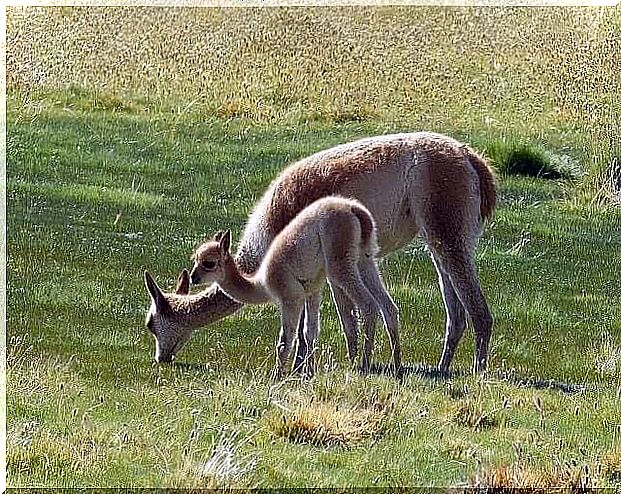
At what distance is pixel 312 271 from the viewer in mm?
5258

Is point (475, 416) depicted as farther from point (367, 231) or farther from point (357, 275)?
point (367, 231)

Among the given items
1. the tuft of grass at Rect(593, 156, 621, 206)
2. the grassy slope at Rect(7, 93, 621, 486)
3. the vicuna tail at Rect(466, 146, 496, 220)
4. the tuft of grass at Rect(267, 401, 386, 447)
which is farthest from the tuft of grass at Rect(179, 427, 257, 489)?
the tuft of grass at Rect(593, 156, 621, 206)

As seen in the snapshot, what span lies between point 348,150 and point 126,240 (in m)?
0.99

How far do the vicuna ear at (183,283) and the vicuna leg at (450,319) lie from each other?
3.33 feet

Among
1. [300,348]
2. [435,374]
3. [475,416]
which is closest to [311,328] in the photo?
[300,348]

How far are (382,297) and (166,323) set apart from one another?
2.91 ft

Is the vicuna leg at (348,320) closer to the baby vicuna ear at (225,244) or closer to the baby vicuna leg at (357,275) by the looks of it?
the baby vicuna leg at (357,275)

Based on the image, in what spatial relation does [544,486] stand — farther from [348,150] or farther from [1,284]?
[1,284]

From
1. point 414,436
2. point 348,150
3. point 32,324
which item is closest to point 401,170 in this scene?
point 348,150

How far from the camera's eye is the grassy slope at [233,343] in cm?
519

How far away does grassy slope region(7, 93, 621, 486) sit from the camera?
519cm

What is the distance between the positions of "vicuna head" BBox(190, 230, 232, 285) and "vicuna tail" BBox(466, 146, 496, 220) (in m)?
1.05

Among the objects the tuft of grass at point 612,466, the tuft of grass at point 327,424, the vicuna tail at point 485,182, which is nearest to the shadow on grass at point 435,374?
the tuft of grass at point 327,424

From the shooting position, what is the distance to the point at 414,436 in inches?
208
